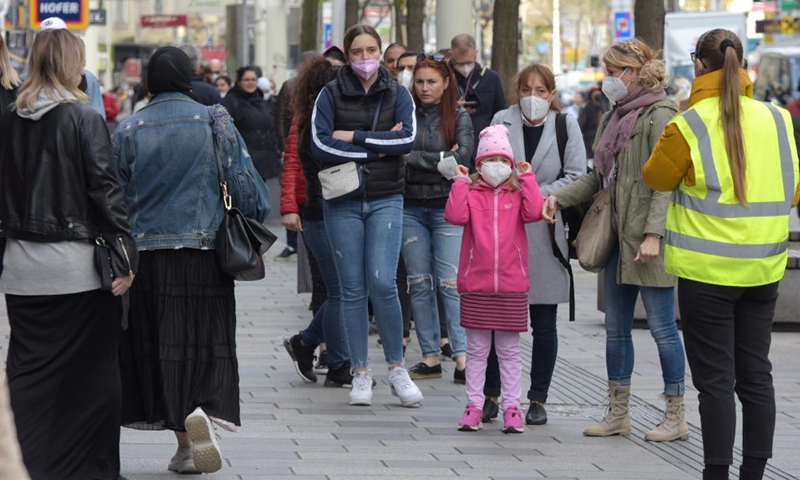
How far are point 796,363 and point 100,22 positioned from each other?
79.8 feet

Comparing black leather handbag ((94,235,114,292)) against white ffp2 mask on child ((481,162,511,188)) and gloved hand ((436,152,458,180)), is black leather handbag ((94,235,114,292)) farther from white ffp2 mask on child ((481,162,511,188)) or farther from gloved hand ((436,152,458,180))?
gloved hand ((436,152,458,180))

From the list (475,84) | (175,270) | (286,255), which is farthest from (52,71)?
(286,255)

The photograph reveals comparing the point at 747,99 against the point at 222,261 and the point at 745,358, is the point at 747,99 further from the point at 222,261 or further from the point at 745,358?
the point at 222,261

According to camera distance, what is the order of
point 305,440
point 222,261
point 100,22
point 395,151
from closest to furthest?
1. point 222,261
2. point 305,440
3. point 395,151
4. point 100,22

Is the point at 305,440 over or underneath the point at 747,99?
underneath

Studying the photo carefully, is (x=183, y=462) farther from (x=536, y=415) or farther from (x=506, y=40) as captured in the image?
(x=506, y=40)

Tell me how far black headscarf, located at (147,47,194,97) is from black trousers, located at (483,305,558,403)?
216cm

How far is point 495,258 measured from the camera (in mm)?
7375

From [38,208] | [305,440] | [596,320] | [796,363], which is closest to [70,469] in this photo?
[38,208]

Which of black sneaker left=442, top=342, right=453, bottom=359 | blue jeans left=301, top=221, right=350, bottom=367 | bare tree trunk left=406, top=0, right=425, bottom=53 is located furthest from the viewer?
bare tree trunk left=406, top=0, right=425, bottom=53

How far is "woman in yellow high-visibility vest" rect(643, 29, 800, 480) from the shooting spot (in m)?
5.70

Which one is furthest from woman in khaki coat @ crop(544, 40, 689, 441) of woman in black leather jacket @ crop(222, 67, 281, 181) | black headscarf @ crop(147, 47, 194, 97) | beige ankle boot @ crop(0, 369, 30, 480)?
woman in black leather jacket @ crop(222, 67, 281, 181)

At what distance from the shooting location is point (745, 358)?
585 cm

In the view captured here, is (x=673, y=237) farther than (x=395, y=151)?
No
